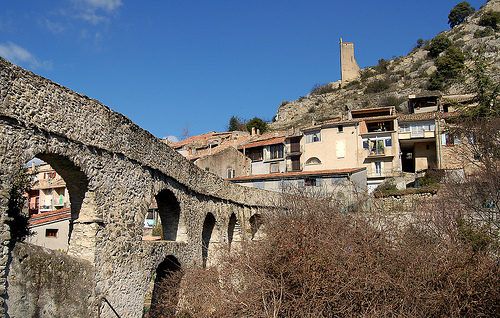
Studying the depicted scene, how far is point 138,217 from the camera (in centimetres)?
1105

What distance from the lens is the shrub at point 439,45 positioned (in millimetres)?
71312

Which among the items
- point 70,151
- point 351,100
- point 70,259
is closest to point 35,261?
point 70,259

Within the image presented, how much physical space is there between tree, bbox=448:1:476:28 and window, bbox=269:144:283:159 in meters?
64.7

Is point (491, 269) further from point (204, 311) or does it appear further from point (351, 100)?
point (351, 100)

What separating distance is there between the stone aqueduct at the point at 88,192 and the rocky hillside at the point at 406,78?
48.8 metres

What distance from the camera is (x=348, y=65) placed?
83688 millimetres

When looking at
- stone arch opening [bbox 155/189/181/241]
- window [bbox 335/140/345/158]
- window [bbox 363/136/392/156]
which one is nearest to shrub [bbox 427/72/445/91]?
window [bbox 363/136/392/156]

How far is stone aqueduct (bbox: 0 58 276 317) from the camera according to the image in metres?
7.42

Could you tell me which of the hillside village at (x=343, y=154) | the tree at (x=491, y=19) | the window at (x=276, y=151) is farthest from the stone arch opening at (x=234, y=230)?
the tree at (x=491, y=19)

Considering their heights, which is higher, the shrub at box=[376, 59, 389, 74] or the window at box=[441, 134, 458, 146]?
the shrub at box=[376, 59, 389, 74]

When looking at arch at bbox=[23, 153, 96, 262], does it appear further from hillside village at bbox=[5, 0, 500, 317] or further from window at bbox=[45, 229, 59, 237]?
window at bbox=[45, 229, 59, 237]

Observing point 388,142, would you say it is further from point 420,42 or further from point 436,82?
point 420,42

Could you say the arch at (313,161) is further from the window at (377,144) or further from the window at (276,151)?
the window at (377,144)

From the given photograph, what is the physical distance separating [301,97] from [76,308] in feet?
232
